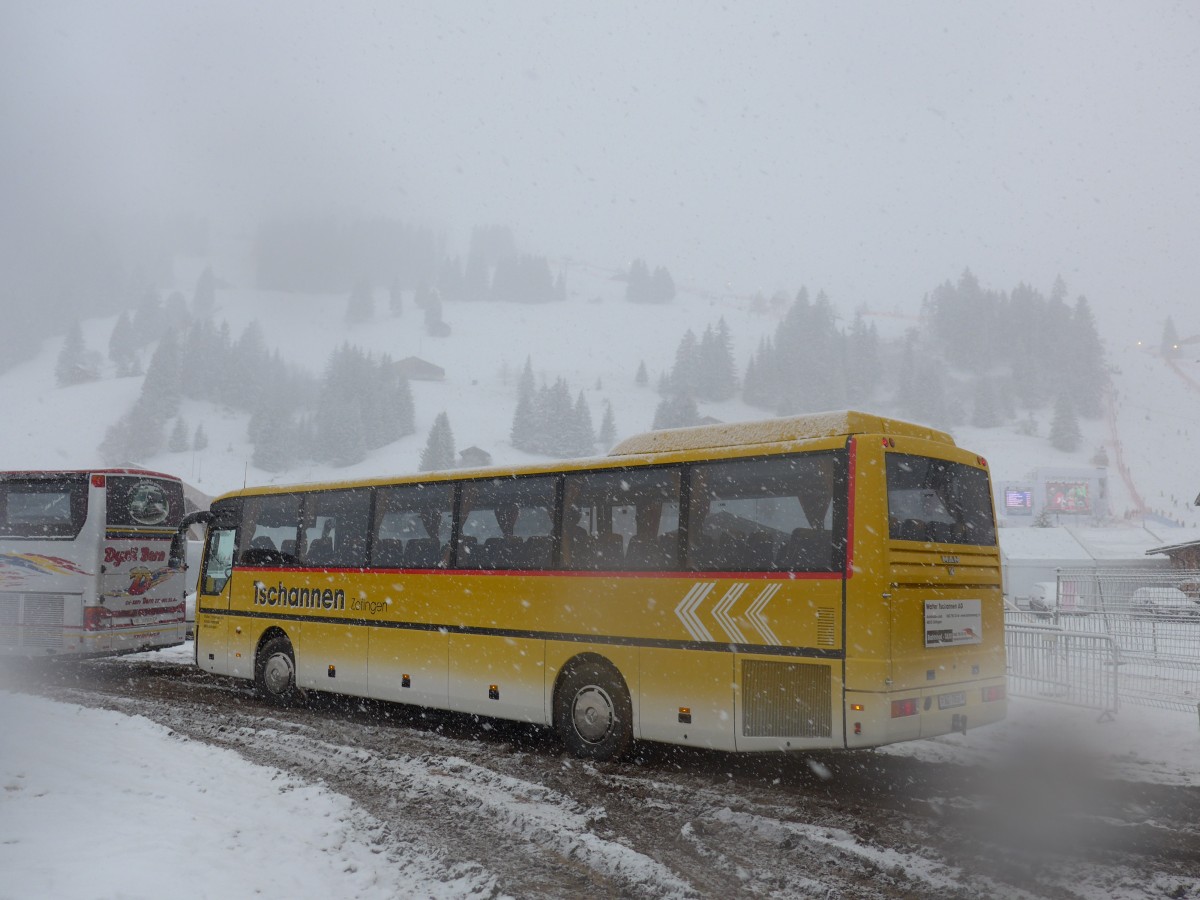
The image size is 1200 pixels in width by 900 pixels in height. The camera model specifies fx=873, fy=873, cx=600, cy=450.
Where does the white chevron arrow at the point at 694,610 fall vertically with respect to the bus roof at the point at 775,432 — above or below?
below

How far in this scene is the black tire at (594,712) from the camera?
8.94 m

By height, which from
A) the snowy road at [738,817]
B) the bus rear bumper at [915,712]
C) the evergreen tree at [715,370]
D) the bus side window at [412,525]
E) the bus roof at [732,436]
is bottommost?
the snowy road at [738,817]

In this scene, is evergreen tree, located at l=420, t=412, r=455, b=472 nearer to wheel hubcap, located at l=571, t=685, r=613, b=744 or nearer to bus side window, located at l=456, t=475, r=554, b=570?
bus side window, located at l=456, t=475, r=554, b=570

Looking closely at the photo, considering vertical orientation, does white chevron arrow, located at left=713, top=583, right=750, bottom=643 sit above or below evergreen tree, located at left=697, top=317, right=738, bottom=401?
below

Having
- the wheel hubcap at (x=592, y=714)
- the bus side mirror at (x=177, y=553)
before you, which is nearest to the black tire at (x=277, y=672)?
the bus side mirror at (x=177, y=553)

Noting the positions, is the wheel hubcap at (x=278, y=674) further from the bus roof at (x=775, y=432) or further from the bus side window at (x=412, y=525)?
the bus roof at (x=775, y=432)

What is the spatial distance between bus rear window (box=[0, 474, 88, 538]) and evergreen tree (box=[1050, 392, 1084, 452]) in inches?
5439

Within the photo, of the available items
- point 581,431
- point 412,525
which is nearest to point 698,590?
point 412,525

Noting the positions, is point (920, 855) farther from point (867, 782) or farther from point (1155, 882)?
point (867, 782)

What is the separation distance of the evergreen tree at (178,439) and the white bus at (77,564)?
119 m

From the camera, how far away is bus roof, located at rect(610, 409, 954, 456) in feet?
26.2

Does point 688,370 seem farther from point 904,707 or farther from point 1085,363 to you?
point 904,707

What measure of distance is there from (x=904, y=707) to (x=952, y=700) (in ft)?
2.81

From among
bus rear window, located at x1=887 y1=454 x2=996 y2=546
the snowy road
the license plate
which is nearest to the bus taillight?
the license plate
